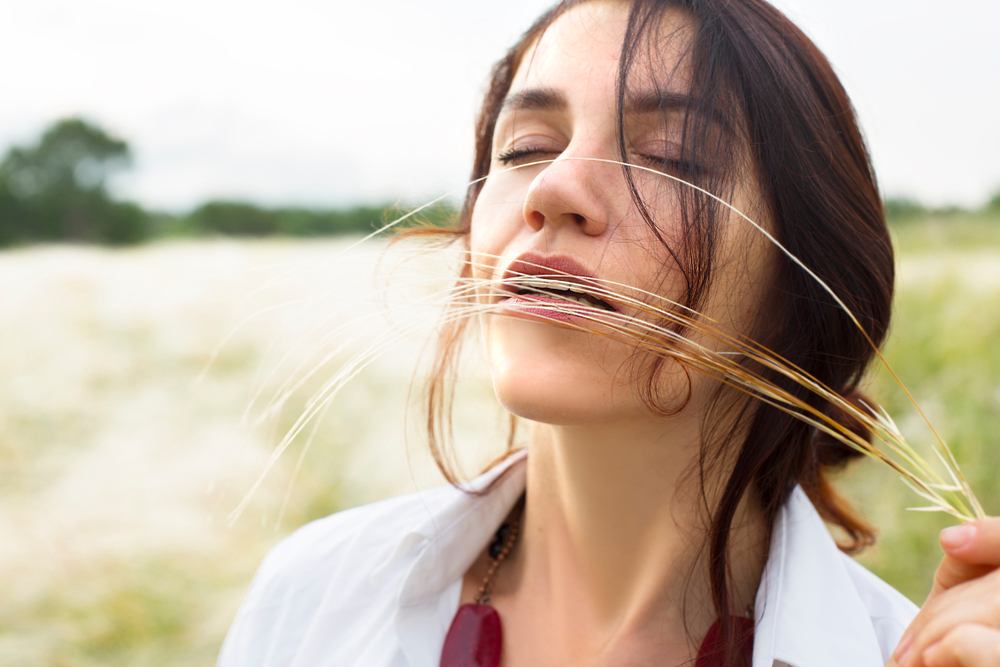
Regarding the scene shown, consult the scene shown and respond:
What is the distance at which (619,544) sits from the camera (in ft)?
3.88

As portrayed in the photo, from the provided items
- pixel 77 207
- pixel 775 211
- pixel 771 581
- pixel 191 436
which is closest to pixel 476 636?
pixel 771 581

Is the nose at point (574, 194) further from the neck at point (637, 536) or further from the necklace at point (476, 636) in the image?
the necklace at point (476, 636)

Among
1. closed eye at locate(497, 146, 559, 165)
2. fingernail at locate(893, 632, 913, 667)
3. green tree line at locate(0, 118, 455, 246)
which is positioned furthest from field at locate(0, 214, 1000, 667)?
fingernail at locate(893, 632, 913, 667)

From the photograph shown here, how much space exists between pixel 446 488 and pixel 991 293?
10.7ft

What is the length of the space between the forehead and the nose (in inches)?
5.3

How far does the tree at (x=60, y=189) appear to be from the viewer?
171 inches

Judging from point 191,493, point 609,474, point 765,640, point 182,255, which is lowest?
point 191,493

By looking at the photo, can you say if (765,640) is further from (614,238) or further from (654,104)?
(654,104)

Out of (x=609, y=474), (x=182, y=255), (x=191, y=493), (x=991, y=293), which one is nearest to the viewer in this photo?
(x=609, y=474)

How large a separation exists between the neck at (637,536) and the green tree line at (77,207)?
10.7 feet

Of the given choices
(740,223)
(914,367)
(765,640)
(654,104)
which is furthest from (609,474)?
(914,367)

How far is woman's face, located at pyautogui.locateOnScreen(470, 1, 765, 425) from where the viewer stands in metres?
0.91

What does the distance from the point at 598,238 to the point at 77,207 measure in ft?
16.2

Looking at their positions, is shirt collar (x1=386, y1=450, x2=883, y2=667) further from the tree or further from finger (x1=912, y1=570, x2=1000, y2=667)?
the tree
